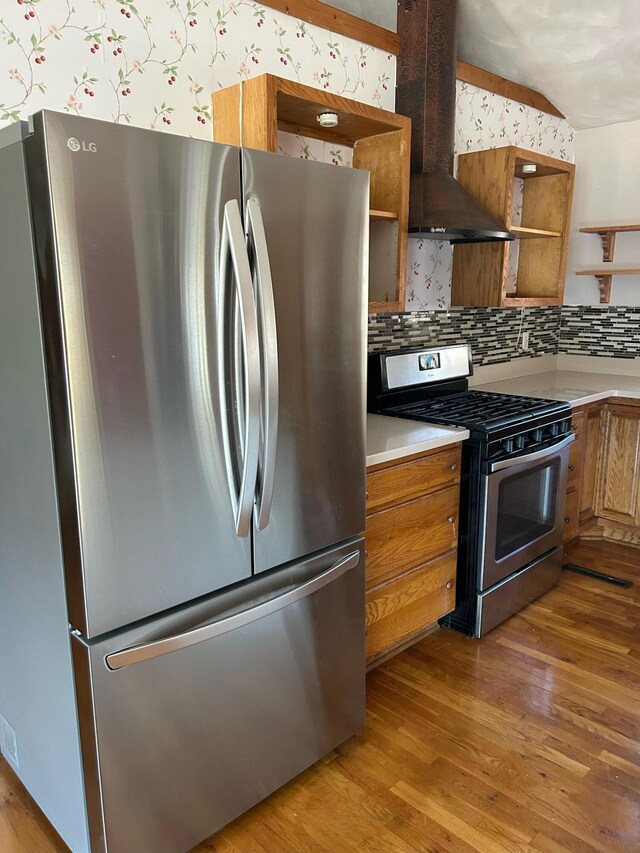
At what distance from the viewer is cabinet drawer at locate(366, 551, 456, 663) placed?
234cm

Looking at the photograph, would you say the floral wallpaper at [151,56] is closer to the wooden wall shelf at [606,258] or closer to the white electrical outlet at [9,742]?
the white electrical outlet at [9,742]

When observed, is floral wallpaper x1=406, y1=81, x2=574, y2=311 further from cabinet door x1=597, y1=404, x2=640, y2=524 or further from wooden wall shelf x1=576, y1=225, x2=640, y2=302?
cabinet door x1=597, y1=404, x2=640, y2=524

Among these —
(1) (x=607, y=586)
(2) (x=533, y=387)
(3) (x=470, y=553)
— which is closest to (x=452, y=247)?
(2) (x=533, y=387)

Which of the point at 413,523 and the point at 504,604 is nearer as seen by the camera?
the point at 413,523

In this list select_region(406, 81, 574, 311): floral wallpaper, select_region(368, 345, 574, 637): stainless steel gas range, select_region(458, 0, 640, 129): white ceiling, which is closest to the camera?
select_region(368, 345, 574, 637): stainless steel gas range

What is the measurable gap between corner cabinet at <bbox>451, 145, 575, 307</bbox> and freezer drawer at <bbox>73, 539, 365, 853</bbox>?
6.00 ft

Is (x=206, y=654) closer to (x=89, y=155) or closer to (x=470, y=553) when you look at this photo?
(x=89, y=155)

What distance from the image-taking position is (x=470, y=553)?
2654 millimetres

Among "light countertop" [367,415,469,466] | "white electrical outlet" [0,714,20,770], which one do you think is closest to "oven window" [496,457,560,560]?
"light countertop" [367,415,469,466]

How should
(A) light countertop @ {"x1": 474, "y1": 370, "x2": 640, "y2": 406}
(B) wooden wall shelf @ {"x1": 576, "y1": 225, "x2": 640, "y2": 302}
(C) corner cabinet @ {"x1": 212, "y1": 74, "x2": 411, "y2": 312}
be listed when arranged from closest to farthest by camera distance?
1. (C) corner cabinet @ {"x1": 212, "y1": 74, "x2": 411, "y2": 312}
2. (A) light countertop @ {"x1": 474, "y1": 370, "x2": 640, "y2": 406}
3. (B) wooden wall shelf @ {"x1": 576, "y1": 225, "x2": 640, "y2": 302}

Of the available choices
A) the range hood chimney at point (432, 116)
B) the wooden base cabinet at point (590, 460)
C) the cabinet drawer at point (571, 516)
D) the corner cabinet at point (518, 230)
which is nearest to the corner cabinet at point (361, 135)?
the range hood chimney at point (432, 116)

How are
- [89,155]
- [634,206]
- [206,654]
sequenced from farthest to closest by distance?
[634,206] → [206,654] → [89,155]

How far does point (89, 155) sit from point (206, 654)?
116 centimetres

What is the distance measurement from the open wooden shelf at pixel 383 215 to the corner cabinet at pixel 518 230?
80cm
